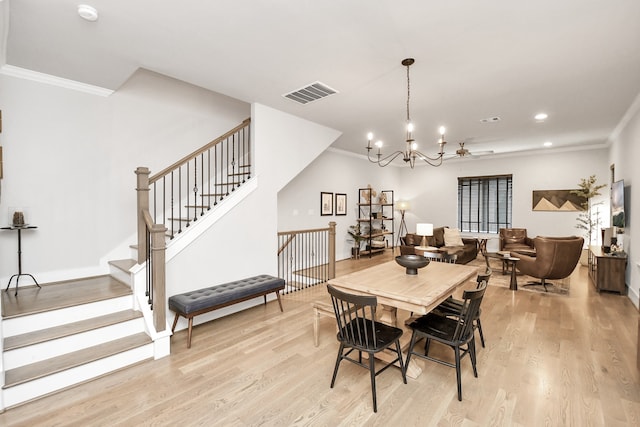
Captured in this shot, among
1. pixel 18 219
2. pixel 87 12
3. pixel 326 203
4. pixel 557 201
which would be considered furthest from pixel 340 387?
pixel 557 201

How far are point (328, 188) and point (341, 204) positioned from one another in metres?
0.73

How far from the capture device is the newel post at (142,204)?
343cm

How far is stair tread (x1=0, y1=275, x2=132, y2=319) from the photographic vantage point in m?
2.81

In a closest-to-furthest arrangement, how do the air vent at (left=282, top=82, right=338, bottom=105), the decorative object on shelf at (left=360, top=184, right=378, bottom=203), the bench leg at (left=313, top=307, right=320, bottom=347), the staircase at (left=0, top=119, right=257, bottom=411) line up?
the staircase at (left=0, top=119, right=257, bottom=411) → the bench leg at (left=313, top=307, right=320, bottom=347) → the air vent at (left=282, top=82, right=338, bottom=105) → the decorative object on shelf at (left=360, top=184, right=378, bottom=203)

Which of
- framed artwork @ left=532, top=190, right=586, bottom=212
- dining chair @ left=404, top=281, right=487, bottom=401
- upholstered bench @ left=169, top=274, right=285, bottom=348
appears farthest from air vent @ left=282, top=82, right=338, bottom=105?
framed artwork @ left=532, top=190, right=586, bottom=212

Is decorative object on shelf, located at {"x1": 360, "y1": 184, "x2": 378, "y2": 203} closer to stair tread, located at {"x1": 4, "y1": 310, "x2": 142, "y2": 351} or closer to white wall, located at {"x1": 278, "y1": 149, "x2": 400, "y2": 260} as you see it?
white wall, located at {"x1": 278, "y1": 149, "x2": 400, "y2": 260}

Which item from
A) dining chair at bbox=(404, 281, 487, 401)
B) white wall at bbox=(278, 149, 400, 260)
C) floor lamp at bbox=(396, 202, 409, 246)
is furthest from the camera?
floor lamp at bbox=(396, 202, 409, 246)

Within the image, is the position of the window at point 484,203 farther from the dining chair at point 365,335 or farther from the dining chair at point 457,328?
the dining chair at point 365,335

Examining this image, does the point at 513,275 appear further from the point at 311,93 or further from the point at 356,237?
the point at 311,93

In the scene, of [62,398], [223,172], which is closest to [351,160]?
[223,172]

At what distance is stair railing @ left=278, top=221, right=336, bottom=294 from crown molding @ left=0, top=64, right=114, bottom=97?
324 centimetres

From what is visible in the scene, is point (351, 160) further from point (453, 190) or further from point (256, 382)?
point (256, 382)

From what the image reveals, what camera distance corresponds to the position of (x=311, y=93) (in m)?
4.09

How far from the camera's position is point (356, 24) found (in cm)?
253
